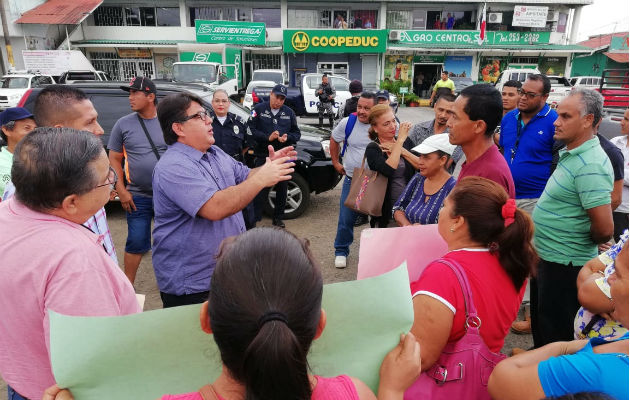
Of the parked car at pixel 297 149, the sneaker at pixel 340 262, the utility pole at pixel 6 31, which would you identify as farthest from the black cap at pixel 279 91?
the utility pole at pixel 6 31

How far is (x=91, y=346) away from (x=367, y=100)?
400 cm

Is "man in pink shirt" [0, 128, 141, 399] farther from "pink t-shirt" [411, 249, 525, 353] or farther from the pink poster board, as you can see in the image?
"pink t-shirt" [411, 249, 525, 353]

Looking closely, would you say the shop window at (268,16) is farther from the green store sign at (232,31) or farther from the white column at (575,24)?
the white column at (575,24)

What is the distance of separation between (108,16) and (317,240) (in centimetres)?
2912

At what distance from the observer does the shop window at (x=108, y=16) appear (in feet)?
88.9

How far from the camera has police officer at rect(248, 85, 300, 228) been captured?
527 cm

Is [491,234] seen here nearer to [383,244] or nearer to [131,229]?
[383,244]

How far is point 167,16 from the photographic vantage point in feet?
90.5

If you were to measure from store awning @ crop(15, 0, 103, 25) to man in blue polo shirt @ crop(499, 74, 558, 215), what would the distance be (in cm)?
2668

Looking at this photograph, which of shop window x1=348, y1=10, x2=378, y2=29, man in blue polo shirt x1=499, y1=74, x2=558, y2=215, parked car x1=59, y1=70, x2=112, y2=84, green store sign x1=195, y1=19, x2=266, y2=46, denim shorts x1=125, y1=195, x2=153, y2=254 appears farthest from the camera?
shop window x1=348, y1=10, x2=378, y2=29

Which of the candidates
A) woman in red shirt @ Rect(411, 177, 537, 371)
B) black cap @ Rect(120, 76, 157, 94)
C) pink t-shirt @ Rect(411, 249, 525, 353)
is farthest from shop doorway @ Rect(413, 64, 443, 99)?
pink t-shirt @ Rect(411, 249, 525, 353)

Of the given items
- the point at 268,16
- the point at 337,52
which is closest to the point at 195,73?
the point at 337,52

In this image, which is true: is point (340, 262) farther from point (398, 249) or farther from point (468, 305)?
point (468, 305)

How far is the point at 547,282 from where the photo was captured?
8.76 ft
